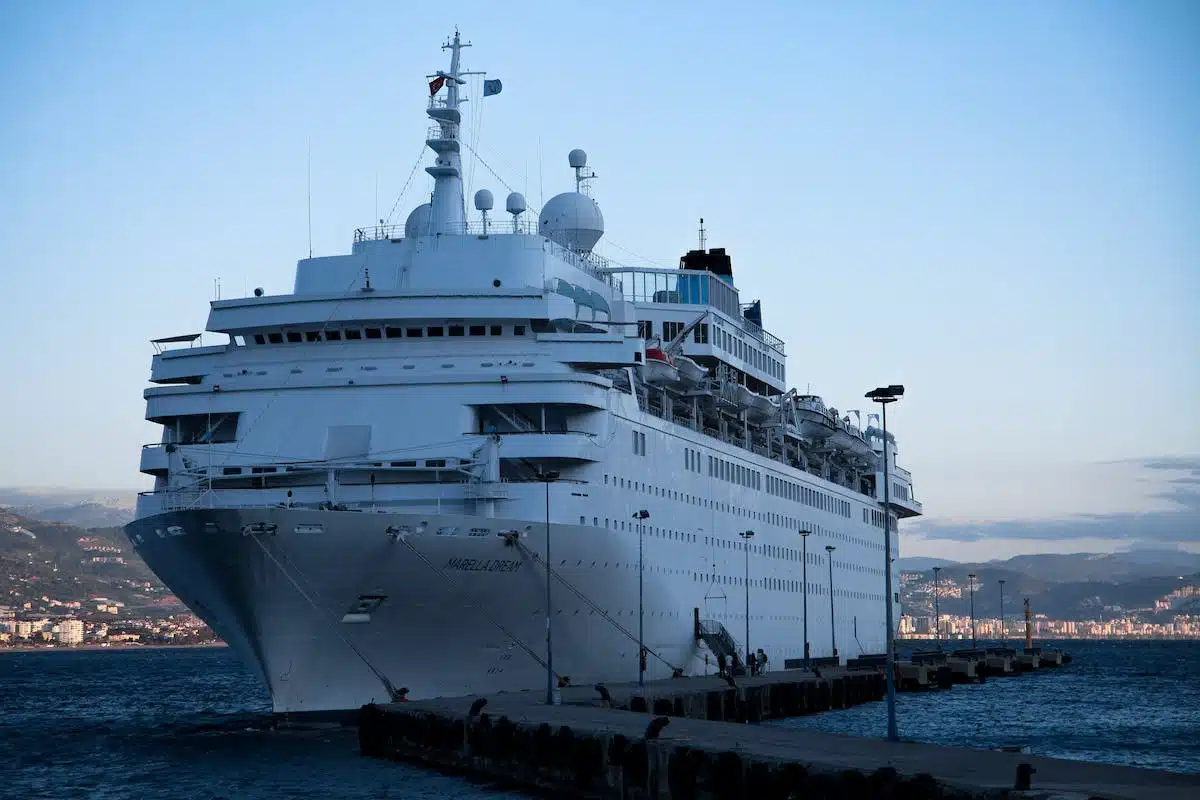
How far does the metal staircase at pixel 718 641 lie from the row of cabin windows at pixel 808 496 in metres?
10.0

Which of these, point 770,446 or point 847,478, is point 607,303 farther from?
point 847,478

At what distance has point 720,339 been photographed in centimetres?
5812

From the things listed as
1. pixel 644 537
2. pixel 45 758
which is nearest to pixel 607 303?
pixel 644 537

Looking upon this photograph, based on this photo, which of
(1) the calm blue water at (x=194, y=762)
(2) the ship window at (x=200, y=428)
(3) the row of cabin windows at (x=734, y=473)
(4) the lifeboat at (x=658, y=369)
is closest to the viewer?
(1) the calm blue water at (x=194, y=762)

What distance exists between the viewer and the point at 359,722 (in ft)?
116

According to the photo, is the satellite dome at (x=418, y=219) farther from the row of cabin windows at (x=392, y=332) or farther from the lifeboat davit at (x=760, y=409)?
the lifeboat davit at (x=760, y=409)

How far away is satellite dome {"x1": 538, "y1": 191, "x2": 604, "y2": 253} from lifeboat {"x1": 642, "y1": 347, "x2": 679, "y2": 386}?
8.96 metres

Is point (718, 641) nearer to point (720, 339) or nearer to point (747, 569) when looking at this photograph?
point (747, 569)

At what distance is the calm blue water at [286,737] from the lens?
1233 inches

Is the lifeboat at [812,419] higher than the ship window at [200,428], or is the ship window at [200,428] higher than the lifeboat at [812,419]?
the lifeboat at [812,419]

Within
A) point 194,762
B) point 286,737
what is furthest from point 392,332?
point 194,762

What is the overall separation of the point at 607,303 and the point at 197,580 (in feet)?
54.2

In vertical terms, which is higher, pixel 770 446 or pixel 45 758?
pixel 770 446

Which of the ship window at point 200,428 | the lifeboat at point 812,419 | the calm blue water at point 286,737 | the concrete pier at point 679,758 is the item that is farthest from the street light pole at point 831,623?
the ship window at point 200,428
